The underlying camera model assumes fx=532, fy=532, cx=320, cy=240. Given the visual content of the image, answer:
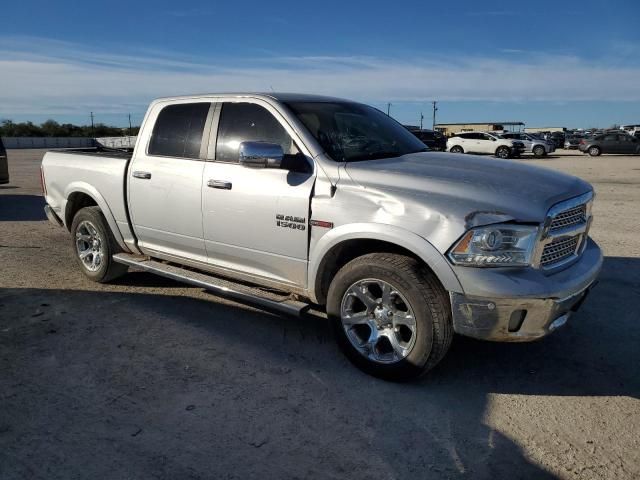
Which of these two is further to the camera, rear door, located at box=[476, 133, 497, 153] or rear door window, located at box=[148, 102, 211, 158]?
rear door, located at box=[476, 133, 497, 153]

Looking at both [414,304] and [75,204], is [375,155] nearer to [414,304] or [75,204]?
[414,304]

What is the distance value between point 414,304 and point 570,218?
123cm

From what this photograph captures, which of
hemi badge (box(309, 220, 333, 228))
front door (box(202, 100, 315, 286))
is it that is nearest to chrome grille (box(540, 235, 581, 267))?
hemi badge (box(309, 220, 333, 228))

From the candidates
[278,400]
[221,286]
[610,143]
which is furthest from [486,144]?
[278,400]

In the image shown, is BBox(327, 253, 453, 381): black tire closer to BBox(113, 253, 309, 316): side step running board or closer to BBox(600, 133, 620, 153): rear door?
BBox(113, 253, 309, 316): side step running board

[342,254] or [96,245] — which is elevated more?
[342,254]

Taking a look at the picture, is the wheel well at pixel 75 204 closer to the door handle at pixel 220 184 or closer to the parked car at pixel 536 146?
the door handle at pixel 220 184

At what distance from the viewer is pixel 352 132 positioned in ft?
14.4

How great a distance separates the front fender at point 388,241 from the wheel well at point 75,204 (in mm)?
3216

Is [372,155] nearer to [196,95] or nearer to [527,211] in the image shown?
[527,211]

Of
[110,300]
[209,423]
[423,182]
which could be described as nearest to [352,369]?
[209,423]

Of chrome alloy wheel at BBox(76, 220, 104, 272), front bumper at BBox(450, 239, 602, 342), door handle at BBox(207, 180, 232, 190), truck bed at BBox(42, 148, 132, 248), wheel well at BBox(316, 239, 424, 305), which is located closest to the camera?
front bumper at BBox(450, 239, 602, 342)

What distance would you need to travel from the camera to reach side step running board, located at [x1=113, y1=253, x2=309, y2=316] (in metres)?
3.96

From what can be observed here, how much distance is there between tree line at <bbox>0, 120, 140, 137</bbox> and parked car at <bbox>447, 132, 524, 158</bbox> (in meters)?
56.7
